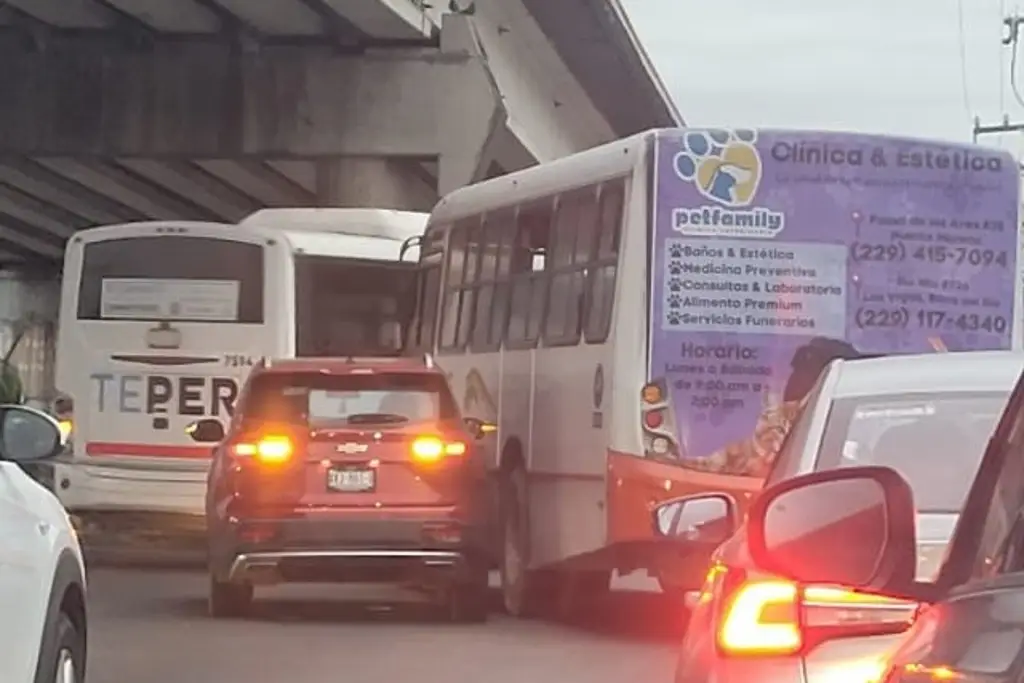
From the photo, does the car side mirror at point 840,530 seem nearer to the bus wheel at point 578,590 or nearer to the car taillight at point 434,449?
the car taillight at point 434,449

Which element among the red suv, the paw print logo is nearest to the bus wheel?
the red suv

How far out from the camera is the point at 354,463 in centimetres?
1606

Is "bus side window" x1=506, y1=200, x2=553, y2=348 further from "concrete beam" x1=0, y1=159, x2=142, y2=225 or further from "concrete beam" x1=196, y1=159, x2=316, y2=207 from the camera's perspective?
"concrete beam" x1=0, y1=159, x2=142, y2=225

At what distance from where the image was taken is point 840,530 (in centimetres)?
449

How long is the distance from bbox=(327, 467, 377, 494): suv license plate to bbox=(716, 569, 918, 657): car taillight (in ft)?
31.3

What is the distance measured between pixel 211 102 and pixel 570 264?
15.4 metres

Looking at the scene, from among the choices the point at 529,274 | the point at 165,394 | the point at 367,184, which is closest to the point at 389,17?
the point at 165,394

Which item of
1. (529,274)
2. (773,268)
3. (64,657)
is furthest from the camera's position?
(529,274)

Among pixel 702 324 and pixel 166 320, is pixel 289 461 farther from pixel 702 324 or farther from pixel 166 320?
pixel 166 320

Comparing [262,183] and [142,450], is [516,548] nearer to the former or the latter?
[142,450]

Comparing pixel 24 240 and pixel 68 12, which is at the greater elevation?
pixel 68 12

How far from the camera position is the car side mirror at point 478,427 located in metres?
16.8

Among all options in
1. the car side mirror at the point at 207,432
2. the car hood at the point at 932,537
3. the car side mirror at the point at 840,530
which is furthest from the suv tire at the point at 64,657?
the car side mirror at the point at 207,432

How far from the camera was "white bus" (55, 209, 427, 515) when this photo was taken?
21.5 m
